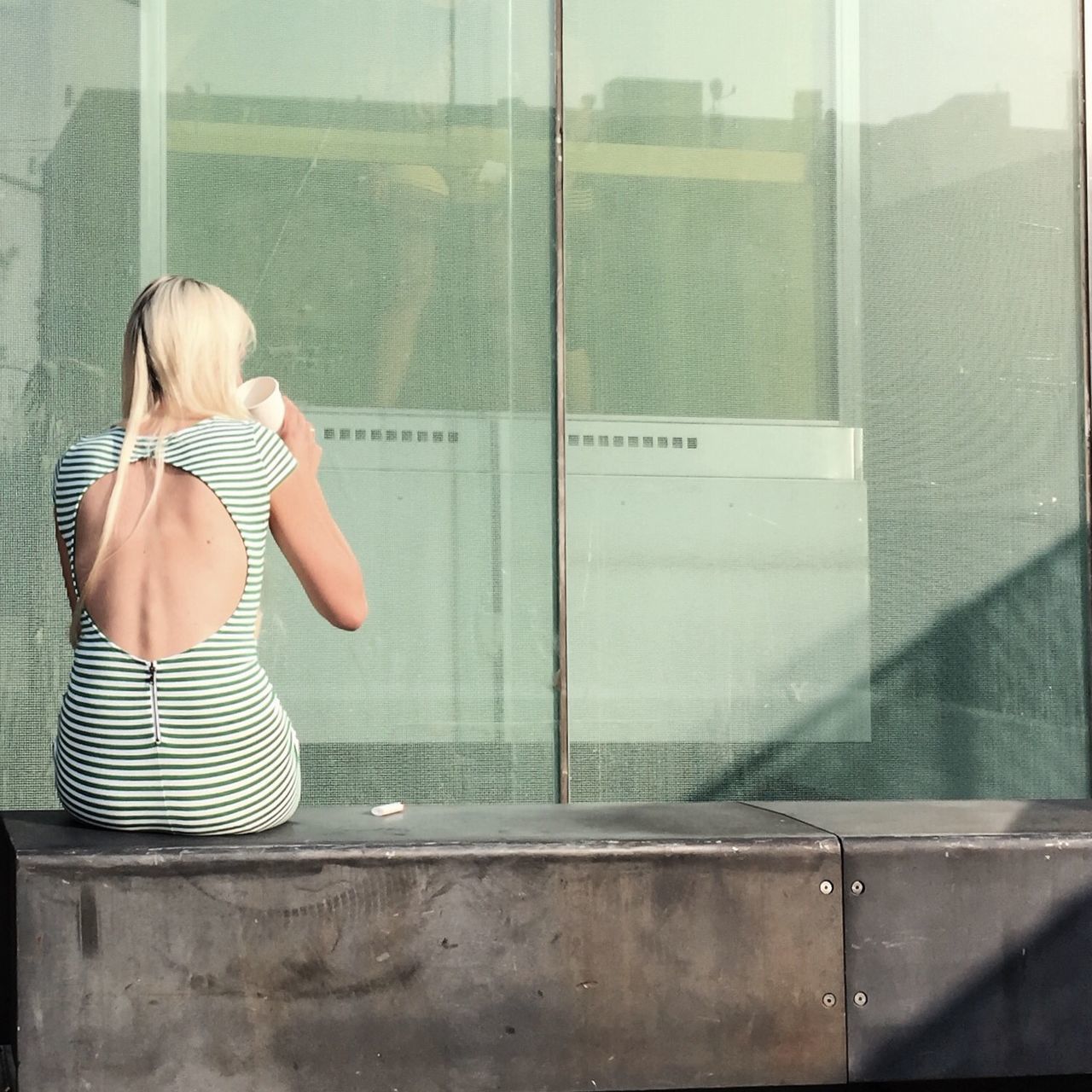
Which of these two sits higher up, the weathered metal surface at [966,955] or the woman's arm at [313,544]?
the woman's arm at [313,544]

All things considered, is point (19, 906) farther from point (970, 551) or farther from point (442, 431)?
point (970, 551)

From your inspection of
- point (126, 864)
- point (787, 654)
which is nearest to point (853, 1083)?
point (126, 864)

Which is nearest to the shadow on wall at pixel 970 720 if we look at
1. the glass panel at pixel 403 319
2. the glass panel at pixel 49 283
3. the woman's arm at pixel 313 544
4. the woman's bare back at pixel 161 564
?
the glass panel at pixel 403 319

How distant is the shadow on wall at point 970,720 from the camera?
5988 millimetres

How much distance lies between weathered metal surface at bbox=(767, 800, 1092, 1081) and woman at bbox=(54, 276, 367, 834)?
1281 millimetres

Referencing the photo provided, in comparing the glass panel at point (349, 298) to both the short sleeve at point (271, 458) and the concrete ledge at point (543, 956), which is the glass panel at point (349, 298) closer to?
the concrete ledge at point (543, 956)

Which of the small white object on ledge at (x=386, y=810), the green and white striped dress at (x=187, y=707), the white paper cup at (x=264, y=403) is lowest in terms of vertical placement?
the small white object on ledge at (x=386, y=810)

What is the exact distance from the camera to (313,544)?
3.30 m

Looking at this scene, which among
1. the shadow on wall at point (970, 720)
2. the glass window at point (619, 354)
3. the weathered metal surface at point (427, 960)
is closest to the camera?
the weathered metal surface at point (427, 960)

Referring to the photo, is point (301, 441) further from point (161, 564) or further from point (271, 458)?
point (161, 564)

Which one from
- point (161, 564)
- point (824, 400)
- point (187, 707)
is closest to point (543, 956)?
point (187, 707)

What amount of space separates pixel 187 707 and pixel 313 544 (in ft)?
1.48

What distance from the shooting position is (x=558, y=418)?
5.83m

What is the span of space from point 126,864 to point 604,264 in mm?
3496
